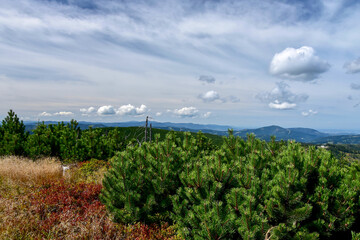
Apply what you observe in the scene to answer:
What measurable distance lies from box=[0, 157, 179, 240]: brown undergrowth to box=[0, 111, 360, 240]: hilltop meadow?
2 cm

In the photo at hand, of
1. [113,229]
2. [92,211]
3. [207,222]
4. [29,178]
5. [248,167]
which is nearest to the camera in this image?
[207,222]

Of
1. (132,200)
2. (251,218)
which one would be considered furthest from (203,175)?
(132,200)

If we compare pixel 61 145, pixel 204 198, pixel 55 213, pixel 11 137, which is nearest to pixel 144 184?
pixel 204 198

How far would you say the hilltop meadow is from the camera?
12.2 feet

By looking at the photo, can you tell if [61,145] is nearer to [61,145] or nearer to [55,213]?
[61,145]

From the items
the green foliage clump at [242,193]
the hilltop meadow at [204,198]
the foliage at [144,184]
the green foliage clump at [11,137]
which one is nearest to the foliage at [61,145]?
the green foliage clump at [11,137]

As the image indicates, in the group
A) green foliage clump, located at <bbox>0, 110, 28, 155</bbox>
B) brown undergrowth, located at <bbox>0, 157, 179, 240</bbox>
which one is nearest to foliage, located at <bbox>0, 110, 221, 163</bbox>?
green foliage clump, located at <bbox>0, 110, 28, 155</bbox>

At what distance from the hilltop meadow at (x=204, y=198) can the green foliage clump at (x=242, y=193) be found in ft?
0.06

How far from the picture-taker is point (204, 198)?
169 inches

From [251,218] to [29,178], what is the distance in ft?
25.6

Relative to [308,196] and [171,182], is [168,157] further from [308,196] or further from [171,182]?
[308,196]

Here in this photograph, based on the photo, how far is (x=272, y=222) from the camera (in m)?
3.95

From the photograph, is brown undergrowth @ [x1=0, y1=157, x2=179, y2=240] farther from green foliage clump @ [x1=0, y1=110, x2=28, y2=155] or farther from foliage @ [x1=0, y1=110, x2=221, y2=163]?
green foliage clump @ [x1=0, y1=110, x2=28, y2=155]

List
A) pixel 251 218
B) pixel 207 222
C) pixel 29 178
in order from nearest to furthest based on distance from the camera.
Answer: pixel 251 218
pixel 207 222
pixel 29 178
